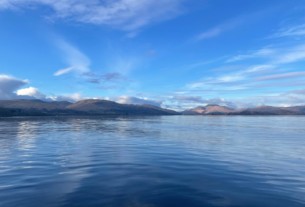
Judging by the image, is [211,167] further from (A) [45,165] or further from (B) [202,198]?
(A) [45,165]

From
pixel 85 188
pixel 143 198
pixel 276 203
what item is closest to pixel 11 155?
pixel 85 188

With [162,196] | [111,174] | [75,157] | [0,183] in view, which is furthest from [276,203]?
[75,157]

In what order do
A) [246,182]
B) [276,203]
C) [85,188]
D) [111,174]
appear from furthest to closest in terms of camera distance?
[111,174] → [246,182] → [85,188] → [276,203]

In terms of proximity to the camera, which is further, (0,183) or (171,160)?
(171,160)

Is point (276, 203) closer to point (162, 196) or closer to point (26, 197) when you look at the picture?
point (162, 196)

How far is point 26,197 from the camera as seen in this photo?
61.4 ft

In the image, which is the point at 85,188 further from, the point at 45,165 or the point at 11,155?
the point at 11,155

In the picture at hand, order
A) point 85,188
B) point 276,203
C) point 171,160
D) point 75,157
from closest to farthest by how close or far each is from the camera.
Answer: point 276,203
point 85,188
point 171,160
point 75,157

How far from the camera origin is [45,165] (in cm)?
3016

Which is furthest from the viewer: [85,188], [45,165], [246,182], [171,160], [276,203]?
[171,160]

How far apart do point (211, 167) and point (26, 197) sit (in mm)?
18743

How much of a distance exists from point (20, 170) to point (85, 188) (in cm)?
1013

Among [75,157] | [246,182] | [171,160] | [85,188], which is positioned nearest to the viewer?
[85,188]

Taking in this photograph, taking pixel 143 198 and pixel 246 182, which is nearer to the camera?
pixel 143 198
